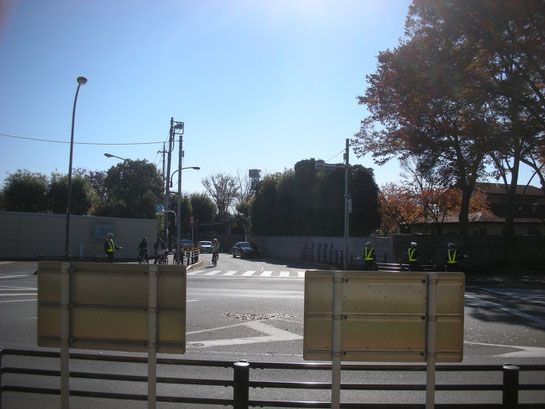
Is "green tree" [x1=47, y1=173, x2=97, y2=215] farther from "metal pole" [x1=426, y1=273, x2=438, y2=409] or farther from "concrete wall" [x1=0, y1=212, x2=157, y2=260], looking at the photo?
"metal pole" [x1=426, y1=273, x2=438, y2=409]

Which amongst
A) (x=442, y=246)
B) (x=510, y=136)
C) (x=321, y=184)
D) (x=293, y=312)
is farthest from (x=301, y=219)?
(x=293, y=312)

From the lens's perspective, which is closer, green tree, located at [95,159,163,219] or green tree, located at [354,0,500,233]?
green tree, located at [354,0,500,233]

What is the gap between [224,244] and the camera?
2835 inches

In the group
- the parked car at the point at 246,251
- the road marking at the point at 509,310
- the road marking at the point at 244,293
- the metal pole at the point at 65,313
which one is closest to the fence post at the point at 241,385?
the metal pole at the point at 65,313

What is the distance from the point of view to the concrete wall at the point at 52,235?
28.6 meters

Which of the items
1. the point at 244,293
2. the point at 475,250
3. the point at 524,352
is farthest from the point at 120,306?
the point at 475,250

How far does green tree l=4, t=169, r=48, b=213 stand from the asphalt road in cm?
3295

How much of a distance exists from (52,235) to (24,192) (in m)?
19.2

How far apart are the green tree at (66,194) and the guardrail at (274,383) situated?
4516 centimetres

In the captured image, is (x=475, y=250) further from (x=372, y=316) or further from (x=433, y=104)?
(x=372, y=316)

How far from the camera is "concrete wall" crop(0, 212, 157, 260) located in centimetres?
2862

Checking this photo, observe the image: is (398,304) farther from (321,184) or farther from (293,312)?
(321,184)

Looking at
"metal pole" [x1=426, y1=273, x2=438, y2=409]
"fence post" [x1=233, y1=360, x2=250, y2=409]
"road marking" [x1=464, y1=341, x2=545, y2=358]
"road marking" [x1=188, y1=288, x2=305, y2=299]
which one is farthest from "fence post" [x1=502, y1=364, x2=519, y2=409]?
"road marking" [x1=188, y1=288, x2=305, y2=299]

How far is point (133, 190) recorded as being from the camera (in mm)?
51750
